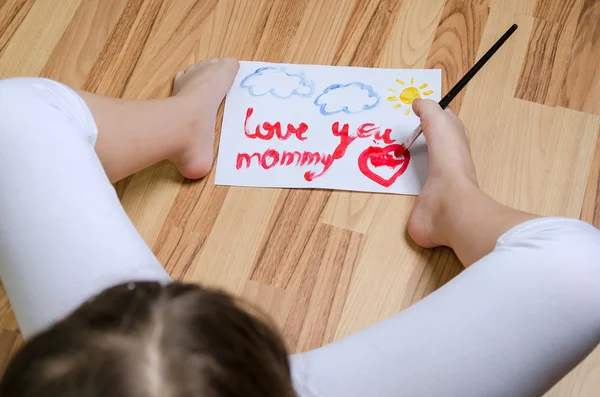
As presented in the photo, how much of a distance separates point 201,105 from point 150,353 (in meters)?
0.49

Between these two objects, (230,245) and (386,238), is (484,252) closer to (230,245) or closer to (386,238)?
(386,238)

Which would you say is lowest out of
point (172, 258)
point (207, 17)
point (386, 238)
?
point (172, 258)

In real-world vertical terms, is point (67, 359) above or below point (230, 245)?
above

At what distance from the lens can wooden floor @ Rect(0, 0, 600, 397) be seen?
73 cm

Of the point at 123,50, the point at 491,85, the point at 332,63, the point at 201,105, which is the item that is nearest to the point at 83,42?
the point at 123,50

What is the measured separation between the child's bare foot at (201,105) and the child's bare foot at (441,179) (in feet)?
0.92

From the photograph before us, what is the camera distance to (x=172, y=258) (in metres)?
0.75

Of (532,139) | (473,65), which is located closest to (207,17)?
(473,65)

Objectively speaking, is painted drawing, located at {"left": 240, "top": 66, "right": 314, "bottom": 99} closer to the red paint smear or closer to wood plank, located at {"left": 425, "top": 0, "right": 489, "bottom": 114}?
the red paint smear

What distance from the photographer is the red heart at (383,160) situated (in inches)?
30.3

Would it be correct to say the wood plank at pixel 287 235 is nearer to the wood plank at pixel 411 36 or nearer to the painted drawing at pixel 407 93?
the wood plank at pixel 411 36

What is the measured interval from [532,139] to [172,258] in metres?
0.52

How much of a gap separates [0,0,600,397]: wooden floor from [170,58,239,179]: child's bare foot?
0.03m

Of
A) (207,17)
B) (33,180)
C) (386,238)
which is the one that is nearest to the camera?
(33,180)
